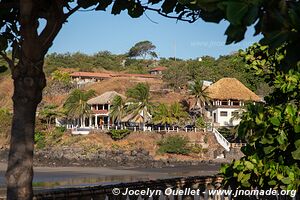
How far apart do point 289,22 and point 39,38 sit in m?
2.22

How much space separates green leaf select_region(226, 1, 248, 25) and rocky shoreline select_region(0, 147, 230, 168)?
155ft

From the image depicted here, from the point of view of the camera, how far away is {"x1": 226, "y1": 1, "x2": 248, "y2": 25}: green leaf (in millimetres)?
1679

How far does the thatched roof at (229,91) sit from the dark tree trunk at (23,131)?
58587 mm

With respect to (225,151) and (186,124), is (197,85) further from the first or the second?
(225,151)

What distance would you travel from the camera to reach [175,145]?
178 ft

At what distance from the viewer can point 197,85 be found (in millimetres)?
62281

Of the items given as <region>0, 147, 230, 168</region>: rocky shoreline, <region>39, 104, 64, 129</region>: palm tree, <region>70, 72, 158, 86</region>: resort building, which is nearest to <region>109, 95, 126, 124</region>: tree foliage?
<region>39, 104, 64, 129</region>: palm tree

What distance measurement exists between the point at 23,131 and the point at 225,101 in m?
60.1

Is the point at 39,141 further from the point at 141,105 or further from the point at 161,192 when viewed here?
the point at 161,192

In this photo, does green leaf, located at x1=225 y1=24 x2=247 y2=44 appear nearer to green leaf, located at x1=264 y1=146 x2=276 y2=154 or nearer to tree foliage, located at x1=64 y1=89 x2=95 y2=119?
green leaf, located at x1=264 y1=146 x2=276 y2=154

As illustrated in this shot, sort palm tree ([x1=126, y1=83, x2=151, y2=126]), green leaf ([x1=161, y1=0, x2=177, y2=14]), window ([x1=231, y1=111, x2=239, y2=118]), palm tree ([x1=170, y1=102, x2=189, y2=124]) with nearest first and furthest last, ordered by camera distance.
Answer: green leaf ([x1=161, y1=0, x2=177, y2=14])
window ([x1=231, y1=111, x2=239, y2=118])
palm tree ([x1=170, y1=102, x2=189, y2=124])
palm tree ([x1=126, y1=83, x2=151, y2=126])

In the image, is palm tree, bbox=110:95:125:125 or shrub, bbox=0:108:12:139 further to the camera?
palm tree, bbox=110:95:125:125

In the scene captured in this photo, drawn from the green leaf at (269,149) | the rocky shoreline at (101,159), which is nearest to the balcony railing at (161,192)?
the green leaf at (269,149)

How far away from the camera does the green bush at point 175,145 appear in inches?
2141
